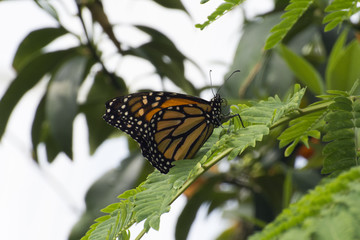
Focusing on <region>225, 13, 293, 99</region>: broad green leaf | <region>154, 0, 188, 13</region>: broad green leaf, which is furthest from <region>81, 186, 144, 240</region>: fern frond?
<region>154, 0, 188, 13</region>: broad green leaf

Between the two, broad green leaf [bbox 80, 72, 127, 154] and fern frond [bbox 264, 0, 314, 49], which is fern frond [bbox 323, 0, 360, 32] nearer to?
fern frond [bbox 264, 0, 314, 49]

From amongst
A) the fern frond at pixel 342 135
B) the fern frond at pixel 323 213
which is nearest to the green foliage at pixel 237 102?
the fern frond at pixel 342 135

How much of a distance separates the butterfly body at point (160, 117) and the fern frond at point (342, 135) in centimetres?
38

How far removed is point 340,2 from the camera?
0.70 m

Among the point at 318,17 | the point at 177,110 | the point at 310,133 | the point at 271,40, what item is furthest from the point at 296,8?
the point at 318,17

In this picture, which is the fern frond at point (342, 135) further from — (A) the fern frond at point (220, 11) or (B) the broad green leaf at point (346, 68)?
(B) the broad green leaf at point (346, 68)

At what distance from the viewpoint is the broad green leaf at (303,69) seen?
1.39 metres

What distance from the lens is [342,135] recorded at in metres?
0.65

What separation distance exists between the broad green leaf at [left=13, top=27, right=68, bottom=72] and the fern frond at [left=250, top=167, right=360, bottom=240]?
61.5 inches

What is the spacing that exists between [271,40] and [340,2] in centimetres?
12

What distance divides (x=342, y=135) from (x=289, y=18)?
21cm

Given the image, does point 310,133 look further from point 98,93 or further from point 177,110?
point 98,93

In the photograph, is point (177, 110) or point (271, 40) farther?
point (177, 110)

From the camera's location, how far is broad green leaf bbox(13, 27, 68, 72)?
1803 mm
